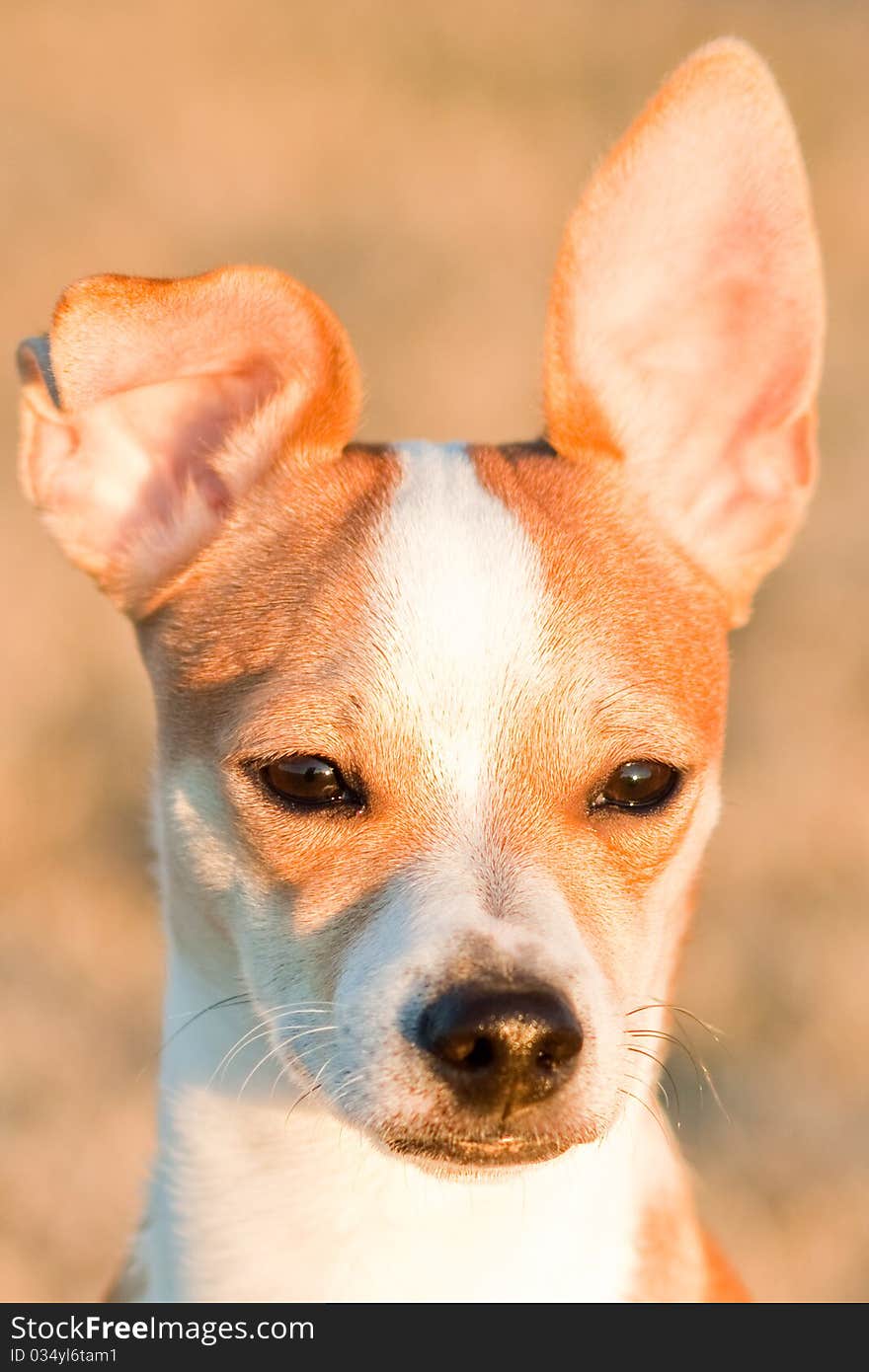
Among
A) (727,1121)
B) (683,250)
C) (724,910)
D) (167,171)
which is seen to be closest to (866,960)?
(724,910)

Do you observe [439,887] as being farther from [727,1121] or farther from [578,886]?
[727,1121]

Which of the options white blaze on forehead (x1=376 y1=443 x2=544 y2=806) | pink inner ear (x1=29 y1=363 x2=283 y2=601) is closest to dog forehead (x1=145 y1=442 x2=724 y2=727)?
white blaze on forehead (x1=376 y1=443 x2=544 y2=806)

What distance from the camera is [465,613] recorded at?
269cm

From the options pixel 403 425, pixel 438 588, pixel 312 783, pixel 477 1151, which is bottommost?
pixel 403 425

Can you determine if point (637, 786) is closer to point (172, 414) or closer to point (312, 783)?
point (312, 783)

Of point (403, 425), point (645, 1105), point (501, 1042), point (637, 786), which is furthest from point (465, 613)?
point (403, 425)

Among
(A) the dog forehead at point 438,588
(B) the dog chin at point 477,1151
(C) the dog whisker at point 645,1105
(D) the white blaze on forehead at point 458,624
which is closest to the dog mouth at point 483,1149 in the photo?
(B) the dog chin at point 477,1151

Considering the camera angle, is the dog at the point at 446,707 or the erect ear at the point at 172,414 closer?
the dog at the point at 446,707

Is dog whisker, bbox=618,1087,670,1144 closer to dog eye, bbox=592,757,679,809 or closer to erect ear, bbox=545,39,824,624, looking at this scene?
dog eye, bbox=592,757,679,809

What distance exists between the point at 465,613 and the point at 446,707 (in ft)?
0.54

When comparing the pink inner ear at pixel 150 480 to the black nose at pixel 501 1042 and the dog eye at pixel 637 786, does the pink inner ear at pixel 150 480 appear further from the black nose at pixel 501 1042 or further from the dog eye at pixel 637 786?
the black nose at pixel 501 1042

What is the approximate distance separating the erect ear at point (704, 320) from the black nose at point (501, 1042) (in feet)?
3.79

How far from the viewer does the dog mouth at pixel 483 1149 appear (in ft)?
8.27
